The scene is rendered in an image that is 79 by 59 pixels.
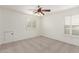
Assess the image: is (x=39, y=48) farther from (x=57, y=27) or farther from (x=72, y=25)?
(x=57, y=27)

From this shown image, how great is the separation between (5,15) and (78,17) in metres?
3.92

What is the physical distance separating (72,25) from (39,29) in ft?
6.11

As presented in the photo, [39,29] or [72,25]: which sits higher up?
[72,25]

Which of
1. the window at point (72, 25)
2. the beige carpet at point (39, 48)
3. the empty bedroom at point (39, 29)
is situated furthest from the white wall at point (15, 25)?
the window at point (72, 25)

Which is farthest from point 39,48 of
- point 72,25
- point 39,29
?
point 72,25

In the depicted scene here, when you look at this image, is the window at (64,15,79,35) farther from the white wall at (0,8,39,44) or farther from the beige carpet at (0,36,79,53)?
the white wall at (0,8,39,44)

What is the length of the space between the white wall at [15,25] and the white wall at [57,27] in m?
0.77

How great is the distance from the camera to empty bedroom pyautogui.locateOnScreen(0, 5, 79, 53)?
4.34 m

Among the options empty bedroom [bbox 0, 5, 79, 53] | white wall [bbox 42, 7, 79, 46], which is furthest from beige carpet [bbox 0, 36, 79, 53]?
white wall [bbox 42, 7, 79, 46]

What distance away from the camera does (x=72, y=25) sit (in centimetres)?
454

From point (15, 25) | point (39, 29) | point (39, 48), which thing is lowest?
point (39, 48)

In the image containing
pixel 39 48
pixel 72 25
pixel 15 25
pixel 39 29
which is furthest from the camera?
pixel 15 25
